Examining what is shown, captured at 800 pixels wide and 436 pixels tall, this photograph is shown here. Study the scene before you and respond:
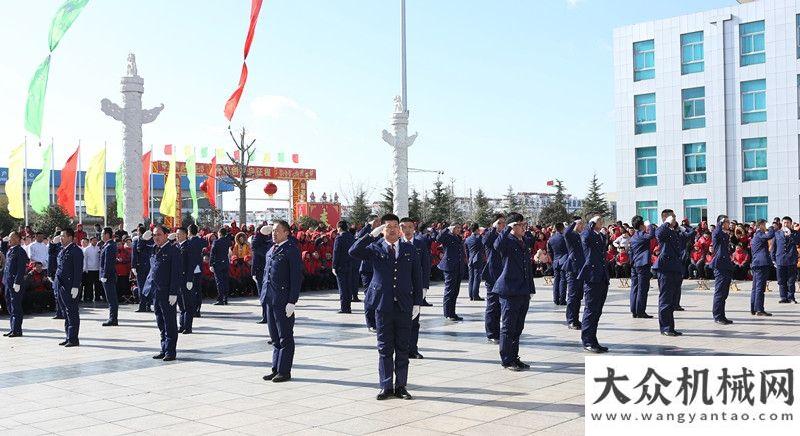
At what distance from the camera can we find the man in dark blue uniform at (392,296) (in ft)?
25.2

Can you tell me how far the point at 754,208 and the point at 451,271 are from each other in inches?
960

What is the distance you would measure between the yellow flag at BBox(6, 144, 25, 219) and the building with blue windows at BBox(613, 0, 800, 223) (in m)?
25.5

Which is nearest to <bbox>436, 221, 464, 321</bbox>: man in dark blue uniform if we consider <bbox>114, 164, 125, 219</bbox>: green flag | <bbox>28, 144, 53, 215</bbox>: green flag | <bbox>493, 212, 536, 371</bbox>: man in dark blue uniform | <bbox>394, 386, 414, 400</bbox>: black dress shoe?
<bbox>493, 212, 536, 371</bbox>: man in dark blue uniform

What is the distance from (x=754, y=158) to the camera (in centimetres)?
3378

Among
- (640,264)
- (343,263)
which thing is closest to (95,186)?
(343,263)

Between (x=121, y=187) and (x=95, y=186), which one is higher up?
(x=95, y=186)

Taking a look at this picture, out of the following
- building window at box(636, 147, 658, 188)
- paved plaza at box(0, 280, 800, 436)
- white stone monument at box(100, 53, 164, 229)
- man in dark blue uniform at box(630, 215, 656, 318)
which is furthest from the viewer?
building window at box(636, 147, 658, 188)

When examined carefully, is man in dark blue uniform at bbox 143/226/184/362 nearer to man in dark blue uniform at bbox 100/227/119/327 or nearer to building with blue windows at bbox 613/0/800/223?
man in dark blue uniform at bbox 100/227/119/327

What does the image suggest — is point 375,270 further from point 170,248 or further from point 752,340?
point 752,340

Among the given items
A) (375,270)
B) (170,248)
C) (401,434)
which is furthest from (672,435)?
(170,248)

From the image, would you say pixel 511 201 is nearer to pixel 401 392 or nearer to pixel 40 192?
pixel 40 192

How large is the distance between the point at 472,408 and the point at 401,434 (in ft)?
3.48

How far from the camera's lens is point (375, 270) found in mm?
8016

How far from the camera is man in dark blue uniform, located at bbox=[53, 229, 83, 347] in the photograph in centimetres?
1178
